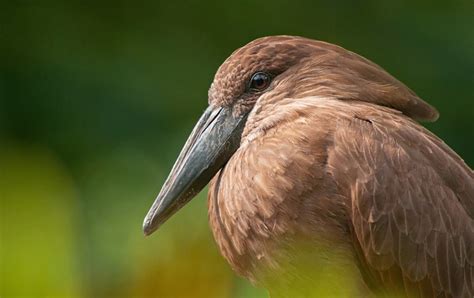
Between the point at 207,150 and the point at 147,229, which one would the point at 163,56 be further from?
the point at 147,229

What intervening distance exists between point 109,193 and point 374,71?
6.65 feet

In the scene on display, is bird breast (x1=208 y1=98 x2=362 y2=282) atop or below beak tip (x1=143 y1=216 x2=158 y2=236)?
below

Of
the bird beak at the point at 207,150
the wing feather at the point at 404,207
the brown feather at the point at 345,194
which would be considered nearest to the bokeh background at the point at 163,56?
the bird beak at the point at 207,150

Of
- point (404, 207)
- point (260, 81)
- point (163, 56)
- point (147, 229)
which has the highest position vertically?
point (147, 229)

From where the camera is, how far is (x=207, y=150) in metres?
3.61

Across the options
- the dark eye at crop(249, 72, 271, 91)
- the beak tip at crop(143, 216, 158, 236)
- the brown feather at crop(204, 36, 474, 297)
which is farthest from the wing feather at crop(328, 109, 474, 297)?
the beak tip at crop(143, 216, 158, 236)

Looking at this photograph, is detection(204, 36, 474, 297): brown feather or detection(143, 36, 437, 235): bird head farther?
detection(143, 36, 437, 235): bird head

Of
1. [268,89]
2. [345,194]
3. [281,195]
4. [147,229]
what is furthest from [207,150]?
[147,229]

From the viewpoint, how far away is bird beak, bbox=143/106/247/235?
354 centimetres

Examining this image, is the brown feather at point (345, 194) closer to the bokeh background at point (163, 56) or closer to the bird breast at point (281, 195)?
the bird breast at point (281, 195)

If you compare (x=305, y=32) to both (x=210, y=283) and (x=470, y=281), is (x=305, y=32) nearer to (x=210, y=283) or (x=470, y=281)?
(x=470, y=281)

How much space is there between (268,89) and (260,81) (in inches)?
1.6

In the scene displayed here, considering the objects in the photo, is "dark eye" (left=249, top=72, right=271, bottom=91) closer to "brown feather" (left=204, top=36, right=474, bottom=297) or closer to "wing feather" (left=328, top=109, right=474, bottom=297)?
"brown feather" (left=204, top=36, right=474, bottom=297)

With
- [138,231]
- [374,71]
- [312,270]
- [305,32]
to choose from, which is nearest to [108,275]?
[138,231]
